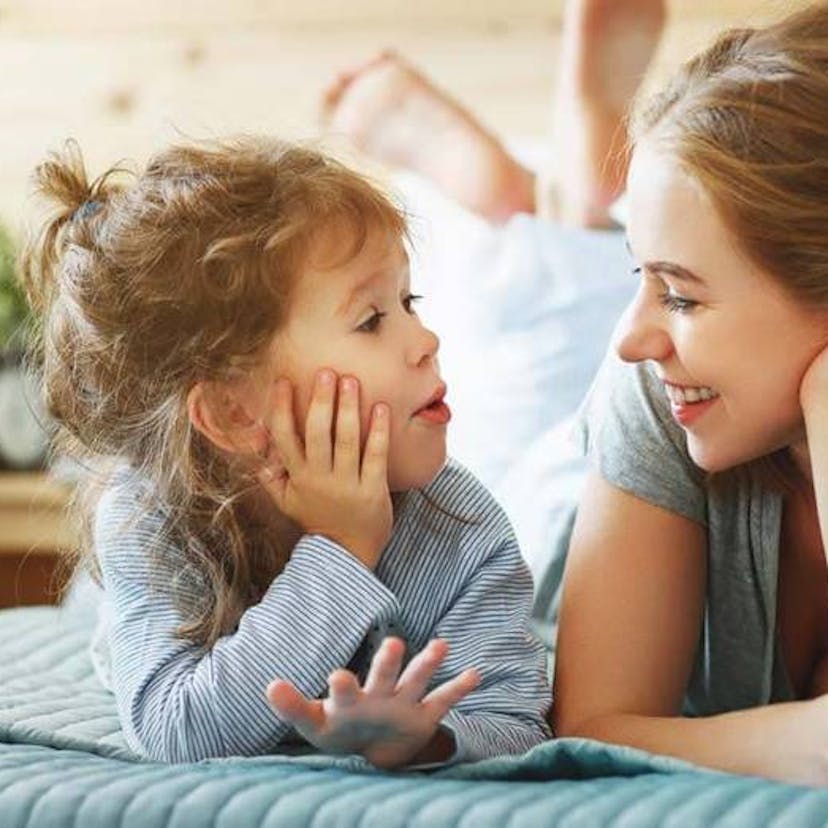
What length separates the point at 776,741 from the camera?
1147mm

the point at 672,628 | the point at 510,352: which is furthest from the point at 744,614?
the point at 510,352

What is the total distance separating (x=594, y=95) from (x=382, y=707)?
1.48 metres

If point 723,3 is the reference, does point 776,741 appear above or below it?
below

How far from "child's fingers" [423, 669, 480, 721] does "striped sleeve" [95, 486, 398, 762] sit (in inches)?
4.9

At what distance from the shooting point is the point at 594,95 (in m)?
2.41

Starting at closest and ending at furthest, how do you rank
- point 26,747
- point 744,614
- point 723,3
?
Result: 1. point 26,747
2. point 744,614
3. point 723,3

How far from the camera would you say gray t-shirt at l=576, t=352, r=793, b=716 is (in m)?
1.32

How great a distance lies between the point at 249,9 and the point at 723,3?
0.82 m

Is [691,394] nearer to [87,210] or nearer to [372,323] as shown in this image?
[372,323]

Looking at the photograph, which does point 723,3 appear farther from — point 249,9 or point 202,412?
point 202,412

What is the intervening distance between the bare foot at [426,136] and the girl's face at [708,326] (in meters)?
1.21

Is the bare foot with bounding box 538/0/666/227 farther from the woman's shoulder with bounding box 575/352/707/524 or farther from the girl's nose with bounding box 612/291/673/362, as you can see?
the girl's nose with bounding box 612/291/673/362

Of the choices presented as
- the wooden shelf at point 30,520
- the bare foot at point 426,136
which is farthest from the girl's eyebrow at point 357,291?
the wooden shelf at point 30,520

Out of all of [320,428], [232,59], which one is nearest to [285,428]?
[320,428]
